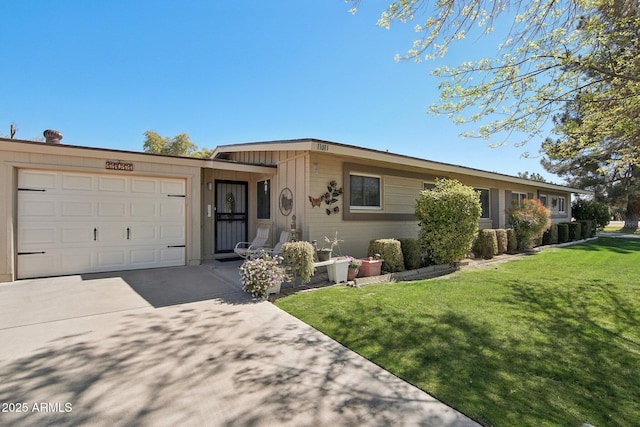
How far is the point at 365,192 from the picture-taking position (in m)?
7.93

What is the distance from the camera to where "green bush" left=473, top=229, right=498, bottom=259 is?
9.16m

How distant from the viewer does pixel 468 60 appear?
5.05 metres

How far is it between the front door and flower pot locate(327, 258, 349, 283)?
424cm

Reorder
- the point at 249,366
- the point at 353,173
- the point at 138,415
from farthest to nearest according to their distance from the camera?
1. the point at 353,173
2. the point at 249,366
3. the point at 138,415

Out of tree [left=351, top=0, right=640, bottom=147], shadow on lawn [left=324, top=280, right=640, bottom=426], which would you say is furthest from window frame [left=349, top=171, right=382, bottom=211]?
shadow on lawn [left=324, top=280, right=640, bottom=426]

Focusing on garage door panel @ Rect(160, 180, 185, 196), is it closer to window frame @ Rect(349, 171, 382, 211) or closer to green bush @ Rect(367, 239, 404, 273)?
window frame @ Rect(349, 171, 382, 211)

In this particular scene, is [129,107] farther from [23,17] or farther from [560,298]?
[560,298]

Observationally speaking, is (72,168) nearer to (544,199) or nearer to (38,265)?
(38,265)

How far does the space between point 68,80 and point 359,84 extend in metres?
12.9

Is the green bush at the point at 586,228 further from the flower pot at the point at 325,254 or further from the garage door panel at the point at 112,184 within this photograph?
the garage door panel at the point at 112,184

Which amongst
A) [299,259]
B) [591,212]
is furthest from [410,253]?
[591,212]

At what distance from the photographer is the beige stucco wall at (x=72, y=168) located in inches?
218

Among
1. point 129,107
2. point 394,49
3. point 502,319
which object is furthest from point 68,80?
point 502,319

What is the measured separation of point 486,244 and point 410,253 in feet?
12.0
